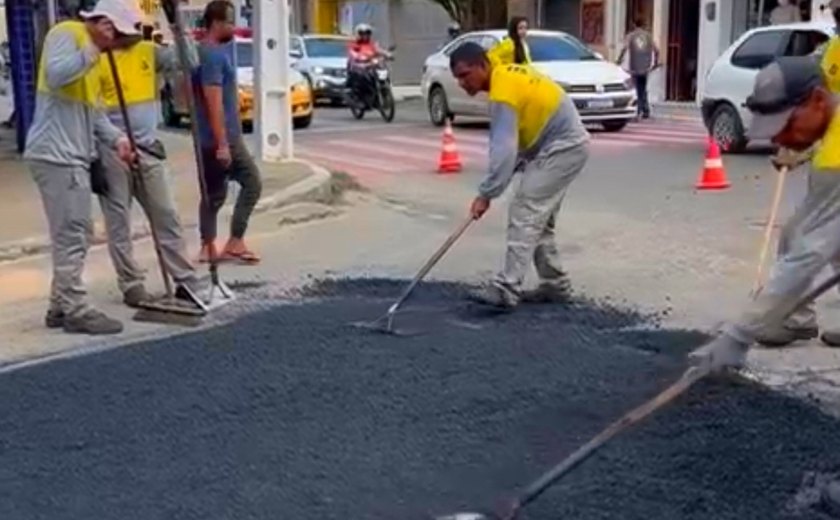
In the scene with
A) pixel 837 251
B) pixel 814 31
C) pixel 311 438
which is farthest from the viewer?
pixel 814 31

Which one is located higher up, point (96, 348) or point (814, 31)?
point (814, 31)

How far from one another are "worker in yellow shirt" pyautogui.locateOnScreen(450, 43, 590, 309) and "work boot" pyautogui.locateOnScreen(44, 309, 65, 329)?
2307 mm

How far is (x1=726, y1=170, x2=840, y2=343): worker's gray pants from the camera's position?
4.49m

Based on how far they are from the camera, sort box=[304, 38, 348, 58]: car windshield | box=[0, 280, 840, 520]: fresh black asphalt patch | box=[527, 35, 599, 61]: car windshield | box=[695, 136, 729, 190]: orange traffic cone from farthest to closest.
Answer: box=[304, 38, 348, 58]: car windshield
box=[527, 35, 599, 61]: car windshield
box=[695, 136, 729, 190]: orange traffic cone
box=[0, 280, 840, 520]: fresh black asphalt patch

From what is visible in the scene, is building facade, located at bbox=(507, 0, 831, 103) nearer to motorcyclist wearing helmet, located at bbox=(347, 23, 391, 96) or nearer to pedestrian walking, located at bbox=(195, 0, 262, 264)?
motorcyclist wearing helmet, located at bbox=(347, 23, 391, 96)

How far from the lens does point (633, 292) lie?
8539 millimetres

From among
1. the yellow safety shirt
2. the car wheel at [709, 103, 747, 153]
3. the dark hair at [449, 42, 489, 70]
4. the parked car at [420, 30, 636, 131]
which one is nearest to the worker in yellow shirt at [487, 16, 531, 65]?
the car wheel at [709, 103, 747, 153]

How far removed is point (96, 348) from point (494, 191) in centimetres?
224

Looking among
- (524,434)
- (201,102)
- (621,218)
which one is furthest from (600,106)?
(524,434)

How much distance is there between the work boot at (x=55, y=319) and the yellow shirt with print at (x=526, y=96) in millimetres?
2630

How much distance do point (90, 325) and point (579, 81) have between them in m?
15.0

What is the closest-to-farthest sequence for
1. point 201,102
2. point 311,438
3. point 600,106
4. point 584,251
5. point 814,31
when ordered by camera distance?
point 311,438
point 201,102
point 584,251
point 814,31
point 600,106

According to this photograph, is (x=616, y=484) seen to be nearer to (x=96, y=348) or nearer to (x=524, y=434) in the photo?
(x=524, y=434)

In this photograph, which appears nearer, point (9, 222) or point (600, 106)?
point (9, 222)
